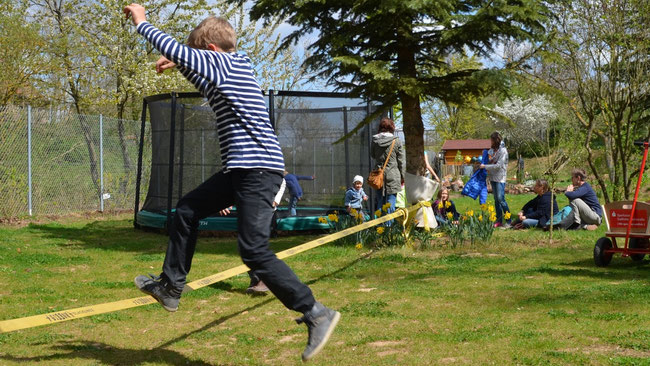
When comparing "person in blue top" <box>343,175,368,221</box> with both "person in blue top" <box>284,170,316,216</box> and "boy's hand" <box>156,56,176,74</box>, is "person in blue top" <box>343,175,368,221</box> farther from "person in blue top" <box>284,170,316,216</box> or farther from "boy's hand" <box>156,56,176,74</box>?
"boy's hand" <box>156,56,176,74</box>

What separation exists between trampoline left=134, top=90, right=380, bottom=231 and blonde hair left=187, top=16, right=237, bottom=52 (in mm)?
7503

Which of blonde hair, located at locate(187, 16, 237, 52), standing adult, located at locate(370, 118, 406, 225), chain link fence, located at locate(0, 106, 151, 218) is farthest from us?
chain link fence, located at locate(0, 106, 151, 218)

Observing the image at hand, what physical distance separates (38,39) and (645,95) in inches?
634

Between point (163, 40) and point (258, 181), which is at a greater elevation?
point (163, 40)

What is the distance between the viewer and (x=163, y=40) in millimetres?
3650

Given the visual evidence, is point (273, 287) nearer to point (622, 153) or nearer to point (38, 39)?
point (622, 153)

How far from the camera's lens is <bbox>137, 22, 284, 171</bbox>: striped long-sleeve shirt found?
147 inches

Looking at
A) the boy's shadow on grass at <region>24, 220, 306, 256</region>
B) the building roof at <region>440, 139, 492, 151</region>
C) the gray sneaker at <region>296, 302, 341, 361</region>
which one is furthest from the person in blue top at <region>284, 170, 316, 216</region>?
the building roof at <region>440, 139, 492, 151</region>

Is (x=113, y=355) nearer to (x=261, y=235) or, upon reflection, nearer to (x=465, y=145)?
(x=261, y=235)

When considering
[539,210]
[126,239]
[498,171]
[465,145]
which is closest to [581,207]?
[539,210]

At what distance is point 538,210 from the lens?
38.7 feet

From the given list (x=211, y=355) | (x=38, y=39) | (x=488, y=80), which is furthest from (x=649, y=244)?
(x=38, y=39)

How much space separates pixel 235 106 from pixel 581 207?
8.73 meters

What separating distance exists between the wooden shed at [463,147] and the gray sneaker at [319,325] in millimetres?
47601
